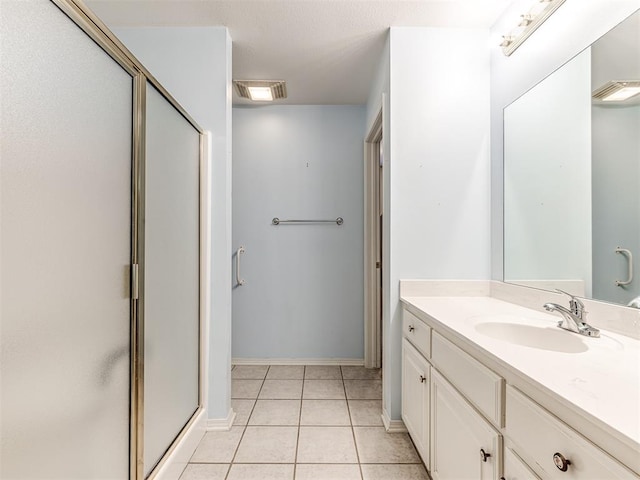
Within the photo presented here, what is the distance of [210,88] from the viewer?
2.04 meters

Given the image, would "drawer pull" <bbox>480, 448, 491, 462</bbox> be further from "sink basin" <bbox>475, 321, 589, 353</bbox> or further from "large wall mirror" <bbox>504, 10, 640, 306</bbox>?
"large wall mirror" <bbox>504, 10, 640, 306</bbox>

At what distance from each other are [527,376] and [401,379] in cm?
124

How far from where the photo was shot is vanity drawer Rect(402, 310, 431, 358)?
4.93ft

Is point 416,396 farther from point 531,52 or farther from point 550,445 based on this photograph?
point 531,52

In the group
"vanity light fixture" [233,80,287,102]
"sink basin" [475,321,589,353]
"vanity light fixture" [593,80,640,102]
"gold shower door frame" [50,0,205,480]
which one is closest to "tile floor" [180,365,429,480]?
"gold shower door frame" [50,0,205,480]

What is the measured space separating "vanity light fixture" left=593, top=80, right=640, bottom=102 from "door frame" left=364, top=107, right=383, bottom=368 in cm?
181

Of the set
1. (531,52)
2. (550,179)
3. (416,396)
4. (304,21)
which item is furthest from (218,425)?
(531,52)

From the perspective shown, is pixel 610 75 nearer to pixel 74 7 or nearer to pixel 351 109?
pixel 74 7

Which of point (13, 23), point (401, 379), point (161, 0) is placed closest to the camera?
Result: point (13, 23)

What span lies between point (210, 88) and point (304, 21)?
2.30ft

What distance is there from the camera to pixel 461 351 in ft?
3.83

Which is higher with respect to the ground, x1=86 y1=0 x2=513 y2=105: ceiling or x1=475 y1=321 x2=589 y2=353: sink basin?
x1=86 y1=0 x2=513 y2=105: ceiling

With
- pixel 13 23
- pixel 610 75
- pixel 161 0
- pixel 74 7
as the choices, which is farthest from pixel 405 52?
pixel 13 23

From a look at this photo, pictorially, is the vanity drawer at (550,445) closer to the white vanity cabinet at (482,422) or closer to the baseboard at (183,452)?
the white vanity cabinet at (482,422)
